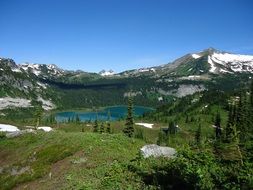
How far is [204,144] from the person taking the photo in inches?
1030

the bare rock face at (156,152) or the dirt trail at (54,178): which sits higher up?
the bare rock face at (156,152)

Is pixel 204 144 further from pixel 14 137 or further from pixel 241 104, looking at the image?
pixel 241 104

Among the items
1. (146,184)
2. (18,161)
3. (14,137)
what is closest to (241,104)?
(14,137)

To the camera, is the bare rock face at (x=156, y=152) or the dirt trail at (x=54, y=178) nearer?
the dirt trail at (x=54, y=178)

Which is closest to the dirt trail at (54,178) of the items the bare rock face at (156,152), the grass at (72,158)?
the grass at (72,158)

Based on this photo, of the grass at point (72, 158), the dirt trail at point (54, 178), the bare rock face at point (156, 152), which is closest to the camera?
the grass at point (72, 158)

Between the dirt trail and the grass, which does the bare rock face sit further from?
the dirt trail

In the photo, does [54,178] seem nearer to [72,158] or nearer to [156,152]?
[72,158]

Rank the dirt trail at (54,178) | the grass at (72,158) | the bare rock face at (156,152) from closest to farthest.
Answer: the grass at (72,158) → the dirt trail at (54,178) → the bare rock face at (156,152)

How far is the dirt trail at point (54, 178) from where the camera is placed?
33.8m

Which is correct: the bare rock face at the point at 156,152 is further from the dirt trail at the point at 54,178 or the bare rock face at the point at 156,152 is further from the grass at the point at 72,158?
the dirt trail at the point at 54,178

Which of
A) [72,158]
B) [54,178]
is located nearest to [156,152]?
[72,158]

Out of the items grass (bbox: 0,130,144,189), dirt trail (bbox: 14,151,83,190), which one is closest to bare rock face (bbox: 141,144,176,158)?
grass (bbox: 0,130,144,189)

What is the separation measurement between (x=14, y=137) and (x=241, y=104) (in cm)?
8825
